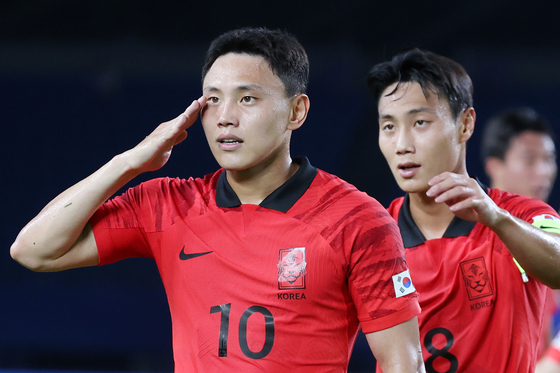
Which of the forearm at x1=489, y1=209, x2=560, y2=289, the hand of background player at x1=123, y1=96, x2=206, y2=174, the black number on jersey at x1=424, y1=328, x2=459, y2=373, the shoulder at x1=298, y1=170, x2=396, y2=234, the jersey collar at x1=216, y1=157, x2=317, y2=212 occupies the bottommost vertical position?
the black number on jersey at x1=424, y1=328, x2=459, y2=373

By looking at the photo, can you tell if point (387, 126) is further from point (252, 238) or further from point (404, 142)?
point (252, 238)

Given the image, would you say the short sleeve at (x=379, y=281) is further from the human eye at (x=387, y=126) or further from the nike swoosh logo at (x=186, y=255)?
the human eye at (x=387, y=126)

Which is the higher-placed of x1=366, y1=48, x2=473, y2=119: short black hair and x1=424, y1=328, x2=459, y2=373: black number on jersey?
x1=366, y1=48, x2=473, y2=119: short black hair

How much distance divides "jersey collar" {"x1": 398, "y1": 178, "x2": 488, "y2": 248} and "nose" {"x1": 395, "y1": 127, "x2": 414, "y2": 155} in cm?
29

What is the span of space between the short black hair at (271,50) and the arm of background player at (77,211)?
0.21m

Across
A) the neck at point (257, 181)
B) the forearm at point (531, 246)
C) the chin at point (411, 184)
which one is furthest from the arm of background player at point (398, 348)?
the chin at point (411, 184)

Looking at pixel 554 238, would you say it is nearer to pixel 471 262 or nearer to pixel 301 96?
pixel 471 262

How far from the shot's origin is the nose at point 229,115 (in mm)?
1733

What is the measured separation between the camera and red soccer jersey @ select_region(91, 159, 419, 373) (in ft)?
5.37

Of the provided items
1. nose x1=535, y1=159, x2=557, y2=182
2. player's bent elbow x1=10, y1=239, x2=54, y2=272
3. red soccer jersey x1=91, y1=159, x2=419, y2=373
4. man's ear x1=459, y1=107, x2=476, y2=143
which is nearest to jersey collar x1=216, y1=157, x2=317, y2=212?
red soccer jersey x1=91, y1=159, x2=419, y2=373

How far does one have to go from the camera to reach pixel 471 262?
83.1 inches

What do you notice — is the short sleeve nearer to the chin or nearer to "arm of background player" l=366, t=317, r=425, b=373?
"arm of background player" l=366, t=317, r=425, b=373

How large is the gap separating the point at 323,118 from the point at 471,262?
5266 mm

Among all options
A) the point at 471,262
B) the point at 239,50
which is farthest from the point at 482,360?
the point at 239,50
